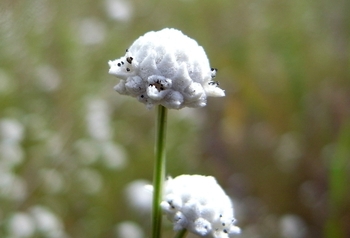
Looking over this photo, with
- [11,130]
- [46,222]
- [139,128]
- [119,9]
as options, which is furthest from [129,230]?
[119,9]

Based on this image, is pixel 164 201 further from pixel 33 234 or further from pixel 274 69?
pixel 274 69

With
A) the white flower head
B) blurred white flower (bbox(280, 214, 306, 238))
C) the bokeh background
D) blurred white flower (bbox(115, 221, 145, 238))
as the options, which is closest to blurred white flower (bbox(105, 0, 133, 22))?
the bokeh background

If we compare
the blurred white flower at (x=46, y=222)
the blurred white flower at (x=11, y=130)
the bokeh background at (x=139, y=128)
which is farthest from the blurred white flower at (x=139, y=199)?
the blurred white flower at (x=11, y=130)

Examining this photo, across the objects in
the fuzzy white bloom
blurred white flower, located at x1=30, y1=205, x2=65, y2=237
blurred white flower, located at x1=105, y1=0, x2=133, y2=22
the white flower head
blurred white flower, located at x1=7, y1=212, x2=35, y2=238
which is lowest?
the fuzzy white bloom

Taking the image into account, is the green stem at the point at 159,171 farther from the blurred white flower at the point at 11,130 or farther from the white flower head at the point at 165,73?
the blurred white flower at the point at 11,130

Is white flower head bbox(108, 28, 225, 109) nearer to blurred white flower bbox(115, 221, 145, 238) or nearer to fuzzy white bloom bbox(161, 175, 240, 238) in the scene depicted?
fuzzy white bloom bbox(161, 175, 240, 238)

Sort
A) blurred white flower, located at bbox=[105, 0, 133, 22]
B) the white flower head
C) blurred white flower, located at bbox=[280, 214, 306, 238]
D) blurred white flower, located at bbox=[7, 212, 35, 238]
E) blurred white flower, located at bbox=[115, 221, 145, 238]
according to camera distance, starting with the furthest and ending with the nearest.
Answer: blurred white flower, located at bbox=[105, 0, 133, 22] → blurred white flower, located at bbox=[280, 214, 306, 238] → blurred white flower, located at bbox=[115, 221, 145, 238] → blurred white flower, located at bbox=[7, 212, 35, 238] → the white flower head

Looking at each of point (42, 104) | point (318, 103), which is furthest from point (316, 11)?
point (42, 104)
